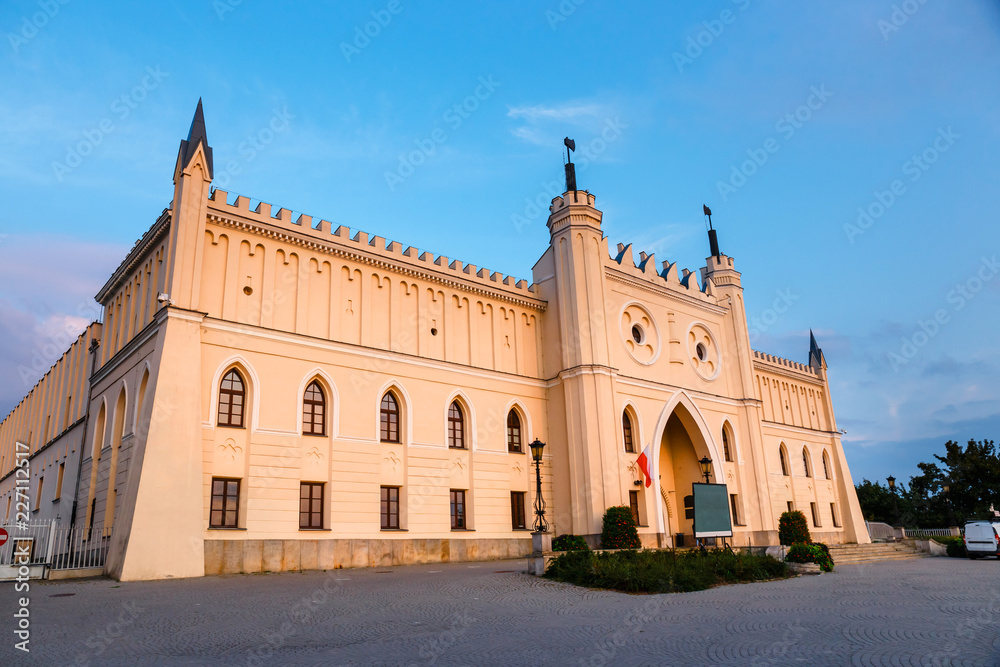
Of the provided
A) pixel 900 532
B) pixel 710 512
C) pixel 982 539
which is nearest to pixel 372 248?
pixel 710 512

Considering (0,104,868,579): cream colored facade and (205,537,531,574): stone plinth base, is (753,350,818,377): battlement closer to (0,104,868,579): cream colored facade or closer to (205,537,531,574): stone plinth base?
(0,104,868,579): cream colored facade

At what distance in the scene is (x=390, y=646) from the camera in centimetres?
791

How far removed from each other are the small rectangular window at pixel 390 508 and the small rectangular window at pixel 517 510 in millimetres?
4750

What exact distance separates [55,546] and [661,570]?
16.0 metres

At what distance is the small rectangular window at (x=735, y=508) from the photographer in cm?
3070

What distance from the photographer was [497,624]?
9.48 meters

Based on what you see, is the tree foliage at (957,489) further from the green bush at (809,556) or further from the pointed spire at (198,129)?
the pointed spire at (198,129)

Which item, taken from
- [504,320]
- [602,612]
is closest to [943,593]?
[602,612]

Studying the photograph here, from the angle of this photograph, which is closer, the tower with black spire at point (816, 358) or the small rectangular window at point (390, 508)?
the small rectangular window at point (390, 508)

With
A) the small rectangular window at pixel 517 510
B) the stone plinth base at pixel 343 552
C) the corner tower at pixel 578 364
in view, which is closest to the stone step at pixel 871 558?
the corner tower at pixel 578 364

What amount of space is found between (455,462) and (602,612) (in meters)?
13.3

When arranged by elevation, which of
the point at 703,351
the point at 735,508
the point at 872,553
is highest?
the point at 703,351

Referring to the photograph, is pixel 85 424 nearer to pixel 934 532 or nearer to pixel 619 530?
pixel 619 530

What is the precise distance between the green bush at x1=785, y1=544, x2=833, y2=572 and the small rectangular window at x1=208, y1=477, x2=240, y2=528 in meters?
15.2
